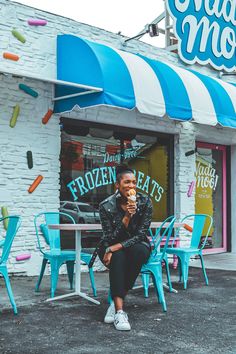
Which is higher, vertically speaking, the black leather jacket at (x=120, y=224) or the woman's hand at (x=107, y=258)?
the black leather jacket at (x=120, y=224)

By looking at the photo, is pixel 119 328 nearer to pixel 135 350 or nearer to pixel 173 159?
pixel 135 350

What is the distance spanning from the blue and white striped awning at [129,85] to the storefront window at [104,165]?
813mm

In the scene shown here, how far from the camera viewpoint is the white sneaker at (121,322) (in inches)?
160

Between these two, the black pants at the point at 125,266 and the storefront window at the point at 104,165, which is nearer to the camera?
the black pants at the point at 125,266

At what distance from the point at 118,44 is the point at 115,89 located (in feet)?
6.61

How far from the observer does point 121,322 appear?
13.4 ft

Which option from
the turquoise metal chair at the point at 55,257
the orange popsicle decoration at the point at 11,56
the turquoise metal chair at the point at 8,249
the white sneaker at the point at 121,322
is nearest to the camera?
the white sneaker at the point at 121,322

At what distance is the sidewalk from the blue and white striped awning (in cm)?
240

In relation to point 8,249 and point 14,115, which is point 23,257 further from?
point 8,249

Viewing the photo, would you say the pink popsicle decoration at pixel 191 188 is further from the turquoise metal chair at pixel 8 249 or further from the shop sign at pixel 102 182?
the turquoise metal chair at pixel 8 249

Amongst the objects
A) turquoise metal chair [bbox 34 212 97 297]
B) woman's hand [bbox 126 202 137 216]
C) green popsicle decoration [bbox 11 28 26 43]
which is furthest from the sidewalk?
green popsicle decoration [bbox 11 28 26 43]

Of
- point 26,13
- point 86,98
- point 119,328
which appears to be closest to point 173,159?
point 86,98

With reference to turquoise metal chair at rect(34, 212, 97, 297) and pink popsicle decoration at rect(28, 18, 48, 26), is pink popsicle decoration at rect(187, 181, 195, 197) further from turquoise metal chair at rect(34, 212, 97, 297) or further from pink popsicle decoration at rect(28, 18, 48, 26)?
pink popsicle decoration at rect(28, 18, 48, 26)

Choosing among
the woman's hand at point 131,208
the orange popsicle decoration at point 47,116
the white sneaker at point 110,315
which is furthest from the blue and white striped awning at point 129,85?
the white sneaker at point 110,315
